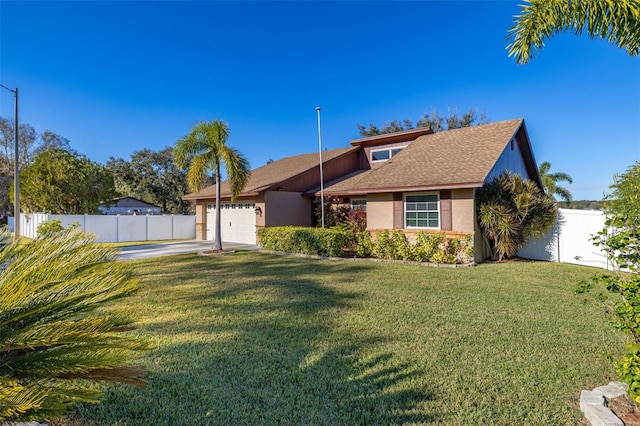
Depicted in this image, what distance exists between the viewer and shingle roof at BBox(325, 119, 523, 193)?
1193cm

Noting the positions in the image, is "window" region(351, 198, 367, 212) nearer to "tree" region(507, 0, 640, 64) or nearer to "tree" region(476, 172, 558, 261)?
"tree" region(476, 172, 558, 261)

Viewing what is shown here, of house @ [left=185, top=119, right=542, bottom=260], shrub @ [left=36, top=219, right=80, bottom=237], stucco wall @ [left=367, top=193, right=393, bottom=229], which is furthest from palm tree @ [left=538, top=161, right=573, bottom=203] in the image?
shrub @ [left=36, top=219, right=80, bottom=237]

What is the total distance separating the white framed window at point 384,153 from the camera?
1876 cm

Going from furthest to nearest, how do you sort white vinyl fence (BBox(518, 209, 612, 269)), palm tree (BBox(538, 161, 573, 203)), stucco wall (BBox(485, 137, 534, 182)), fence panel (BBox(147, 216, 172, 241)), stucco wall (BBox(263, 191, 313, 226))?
palm tree (BBox(538, 161, 573, 203))
fence panel (BBox(147, 216, 172, 241))
stucco wall (BBox(263, 191, 313, 226))
stucco wall (BBox(485, 137, 534, 182))
white vinyl fence (BBox(518, 209, 612, 269))

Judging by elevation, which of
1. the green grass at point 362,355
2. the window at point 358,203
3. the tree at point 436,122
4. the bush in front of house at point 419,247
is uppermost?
the tree at point 436,122

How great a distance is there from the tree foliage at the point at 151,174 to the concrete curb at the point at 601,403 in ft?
140

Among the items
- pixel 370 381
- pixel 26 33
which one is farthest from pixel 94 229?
pixel 370 381

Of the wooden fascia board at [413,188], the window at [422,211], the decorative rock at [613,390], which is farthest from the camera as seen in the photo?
the window at [422,211]

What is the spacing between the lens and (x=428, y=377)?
3695mm

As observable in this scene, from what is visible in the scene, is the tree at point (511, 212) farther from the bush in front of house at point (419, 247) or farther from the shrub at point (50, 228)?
the shrub at point (50, 228)

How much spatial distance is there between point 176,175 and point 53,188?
681 inches

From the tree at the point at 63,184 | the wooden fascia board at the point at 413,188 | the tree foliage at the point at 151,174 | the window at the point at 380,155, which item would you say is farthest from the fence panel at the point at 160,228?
the tree foliage at the point at 151,174

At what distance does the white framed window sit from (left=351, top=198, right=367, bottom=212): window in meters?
4.30

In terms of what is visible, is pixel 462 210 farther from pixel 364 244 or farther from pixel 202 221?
pixel 202 221
